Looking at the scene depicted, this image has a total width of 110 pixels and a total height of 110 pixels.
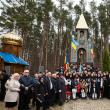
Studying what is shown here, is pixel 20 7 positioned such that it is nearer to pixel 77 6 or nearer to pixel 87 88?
pixel 77 6

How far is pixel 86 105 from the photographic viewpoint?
2011 centimetres

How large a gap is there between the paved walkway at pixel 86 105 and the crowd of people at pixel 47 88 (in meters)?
0.41

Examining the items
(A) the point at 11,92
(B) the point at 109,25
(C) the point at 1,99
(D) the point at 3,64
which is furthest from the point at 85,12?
(A) the point at 11,92

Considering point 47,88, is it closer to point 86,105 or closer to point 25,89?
point 25,89

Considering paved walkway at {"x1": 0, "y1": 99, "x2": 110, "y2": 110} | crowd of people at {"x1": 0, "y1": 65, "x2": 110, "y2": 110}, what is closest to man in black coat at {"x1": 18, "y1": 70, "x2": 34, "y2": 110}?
crowd of people at {"x1": 0, "y1": 65, "x2": 110, "y2": 110}

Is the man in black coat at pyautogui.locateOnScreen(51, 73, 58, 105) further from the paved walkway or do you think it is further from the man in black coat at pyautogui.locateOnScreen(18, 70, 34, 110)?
the man in black coat at pyautogui.locateOnScreen(18, 70, 34, 110)

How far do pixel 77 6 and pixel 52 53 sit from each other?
34.7 feet

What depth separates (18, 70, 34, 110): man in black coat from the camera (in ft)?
50.0

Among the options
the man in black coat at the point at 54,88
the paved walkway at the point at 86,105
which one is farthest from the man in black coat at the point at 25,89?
the man in black coat at the point at 54,88

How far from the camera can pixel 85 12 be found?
59.7 m

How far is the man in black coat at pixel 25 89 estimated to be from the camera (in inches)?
600

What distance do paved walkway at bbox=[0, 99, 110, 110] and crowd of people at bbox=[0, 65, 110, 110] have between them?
1.35 ft

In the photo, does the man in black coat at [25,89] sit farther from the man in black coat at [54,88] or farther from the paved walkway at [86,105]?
the man in black coat at [54,88]

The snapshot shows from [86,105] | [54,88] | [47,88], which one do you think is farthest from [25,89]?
[86,105]
